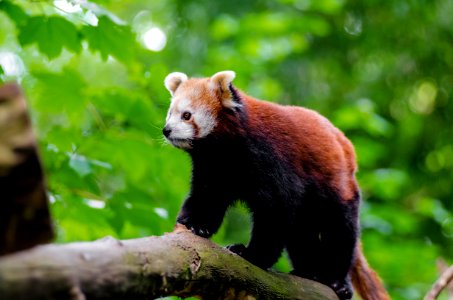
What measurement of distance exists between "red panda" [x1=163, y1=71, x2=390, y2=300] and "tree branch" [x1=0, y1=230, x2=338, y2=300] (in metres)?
0.47

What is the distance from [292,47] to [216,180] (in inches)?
232

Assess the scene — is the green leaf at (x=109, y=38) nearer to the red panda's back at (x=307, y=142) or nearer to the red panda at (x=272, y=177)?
the red panda at (x=272, y=177)

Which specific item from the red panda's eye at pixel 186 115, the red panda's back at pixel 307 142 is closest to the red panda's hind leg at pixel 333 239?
the red panda's back at pixel 307 142

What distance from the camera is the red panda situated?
385 cm

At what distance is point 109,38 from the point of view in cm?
404

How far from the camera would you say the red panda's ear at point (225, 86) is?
4098 millimetres

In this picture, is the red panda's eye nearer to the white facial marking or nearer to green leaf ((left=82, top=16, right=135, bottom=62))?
the white facial marking

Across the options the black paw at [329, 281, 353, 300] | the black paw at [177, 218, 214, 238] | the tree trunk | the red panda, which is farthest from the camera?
the black paw at [329, 281, 353, 300]

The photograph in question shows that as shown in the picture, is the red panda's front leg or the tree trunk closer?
the tree trunk

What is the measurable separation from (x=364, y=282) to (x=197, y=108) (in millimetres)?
1849

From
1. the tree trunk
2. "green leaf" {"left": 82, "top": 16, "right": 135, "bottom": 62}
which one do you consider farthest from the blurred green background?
the tree trunk

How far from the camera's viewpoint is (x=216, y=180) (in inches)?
157

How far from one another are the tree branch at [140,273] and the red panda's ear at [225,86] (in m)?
1.14

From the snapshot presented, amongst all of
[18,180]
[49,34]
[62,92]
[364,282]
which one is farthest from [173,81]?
[18,180]
